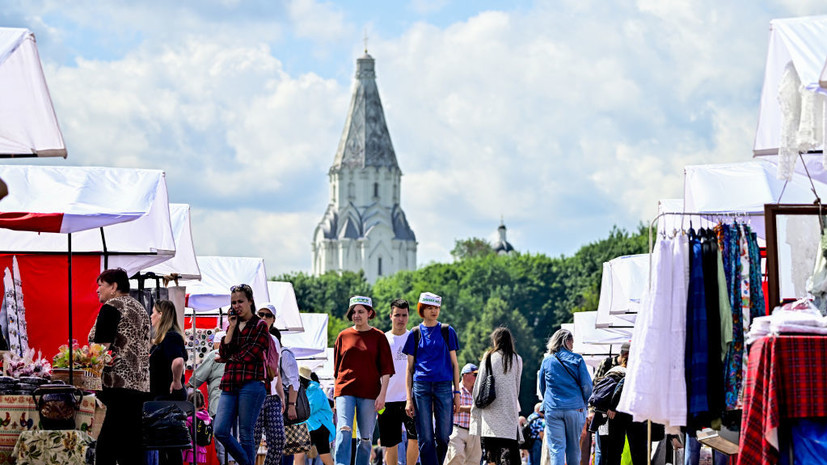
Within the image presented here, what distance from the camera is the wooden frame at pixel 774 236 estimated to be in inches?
392

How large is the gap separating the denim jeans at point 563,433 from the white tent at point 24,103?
21.5 ft

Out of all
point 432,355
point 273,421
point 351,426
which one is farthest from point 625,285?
point 351,426

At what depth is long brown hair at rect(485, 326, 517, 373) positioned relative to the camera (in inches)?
603

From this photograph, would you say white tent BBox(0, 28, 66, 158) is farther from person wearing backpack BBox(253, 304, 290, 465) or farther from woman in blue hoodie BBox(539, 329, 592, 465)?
woman in blue hoodie BBox(539, 329, 592, 465)

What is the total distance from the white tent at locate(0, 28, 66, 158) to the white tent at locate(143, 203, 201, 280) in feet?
20.8

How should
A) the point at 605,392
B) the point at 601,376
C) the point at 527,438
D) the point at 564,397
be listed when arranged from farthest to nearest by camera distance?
the point at 527,438 → the point at 601,376 → the point at 605,392 → the point at 564,397

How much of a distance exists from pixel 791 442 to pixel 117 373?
5679 millimetres

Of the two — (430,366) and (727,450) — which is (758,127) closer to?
(727,450)

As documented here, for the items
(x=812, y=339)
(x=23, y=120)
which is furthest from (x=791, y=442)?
(x=23, y=120)

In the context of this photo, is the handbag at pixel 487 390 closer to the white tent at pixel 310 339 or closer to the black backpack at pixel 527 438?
the black backpack at pixel 527 438

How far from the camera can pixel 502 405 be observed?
50.6 ft

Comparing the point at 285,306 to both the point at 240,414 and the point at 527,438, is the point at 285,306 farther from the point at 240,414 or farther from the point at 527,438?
the point at 240,414

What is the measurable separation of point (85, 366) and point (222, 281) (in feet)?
32.4

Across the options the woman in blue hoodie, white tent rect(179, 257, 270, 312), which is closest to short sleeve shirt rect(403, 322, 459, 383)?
the woman in blue hoodie
